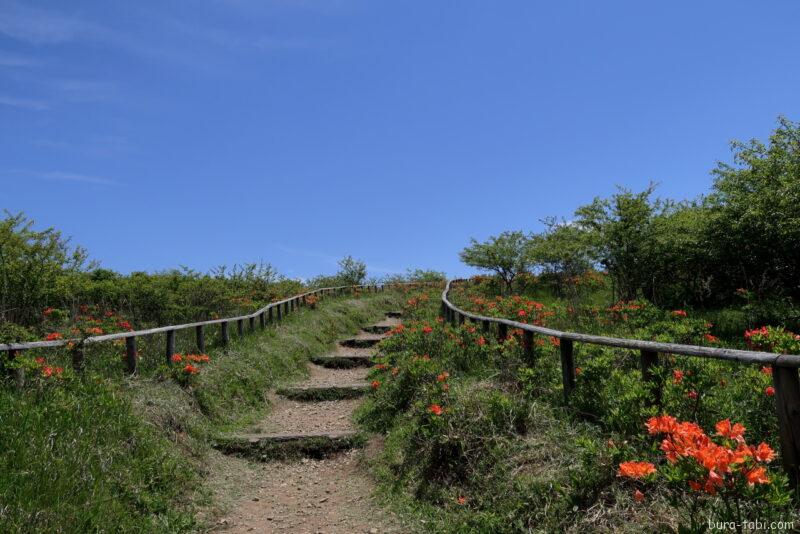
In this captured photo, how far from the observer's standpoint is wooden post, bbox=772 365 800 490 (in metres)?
3.11

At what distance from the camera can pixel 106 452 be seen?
484 cm

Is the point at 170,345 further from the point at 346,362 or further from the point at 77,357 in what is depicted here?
the point at 346,362

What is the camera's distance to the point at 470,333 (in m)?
8.53

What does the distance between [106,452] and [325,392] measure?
5.02 metres

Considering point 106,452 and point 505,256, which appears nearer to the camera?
point 106,452

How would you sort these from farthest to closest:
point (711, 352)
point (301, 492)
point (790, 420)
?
point (301, 492) < point (711, 352) < point (790, 420)

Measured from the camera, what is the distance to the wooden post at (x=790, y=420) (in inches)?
122

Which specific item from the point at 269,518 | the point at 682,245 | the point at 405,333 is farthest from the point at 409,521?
the point at 682,245

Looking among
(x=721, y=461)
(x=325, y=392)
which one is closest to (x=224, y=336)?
(x=325, y=392)

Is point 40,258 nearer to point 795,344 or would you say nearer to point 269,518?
point 269,518

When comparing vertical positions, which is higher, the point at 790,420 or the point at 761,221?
the point at 761,221

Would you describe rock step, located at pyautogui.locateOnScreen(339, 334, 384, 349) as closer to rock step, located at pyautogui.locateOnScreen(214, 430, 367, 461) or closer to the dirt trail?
the dirt trail

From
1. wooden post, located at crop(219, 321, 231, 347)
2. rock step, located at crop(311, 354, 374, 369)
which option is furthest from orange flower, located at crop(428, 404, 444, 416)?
rock step, located at crop(311, 354, 374, 369)

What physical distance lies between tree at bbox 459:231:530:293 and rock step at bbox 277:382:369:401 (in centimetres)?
1728
